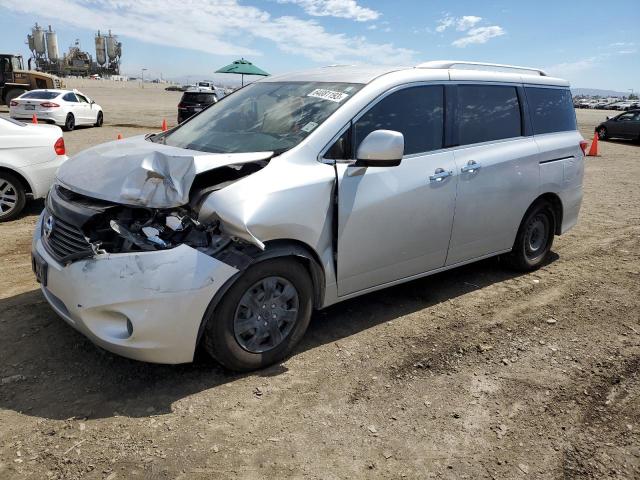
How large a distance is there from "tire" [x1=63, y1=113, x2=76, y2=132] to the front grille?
17978 millimetres

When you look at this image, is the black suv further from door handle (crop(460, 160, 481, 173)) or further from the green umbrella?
door handle (crop(460, 160, 481, 173))

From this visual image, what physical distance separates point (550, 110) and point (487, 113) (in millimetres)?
1085

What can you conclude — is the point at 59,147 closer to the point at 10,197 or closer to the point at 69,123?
the point at 10,197

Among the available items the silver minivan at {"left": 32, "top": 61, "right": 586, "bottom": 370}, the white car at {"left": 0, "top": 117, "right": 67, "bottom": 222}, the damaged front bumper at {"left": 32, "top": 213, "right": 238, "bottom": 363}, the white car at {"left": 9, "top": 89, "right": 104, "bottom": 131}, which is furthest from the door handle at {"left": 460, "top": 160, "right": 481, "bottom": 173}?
the white car at {"left": 9, "top": 89, "right": 104, "bottom": 131}

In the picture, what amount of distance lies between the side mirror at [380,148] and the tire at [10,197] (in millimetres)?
5024

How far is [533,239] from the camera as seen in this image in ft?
17.2

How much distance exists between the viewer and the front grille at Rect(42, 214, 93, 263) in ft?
9.43

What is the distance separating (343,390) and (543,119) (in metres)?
3.46

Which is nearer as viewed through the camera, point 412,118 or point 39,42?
point 412,118

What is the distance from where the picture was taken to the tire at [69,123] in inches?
751

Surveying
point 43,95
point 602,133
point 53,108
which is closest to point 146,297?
point 53,108

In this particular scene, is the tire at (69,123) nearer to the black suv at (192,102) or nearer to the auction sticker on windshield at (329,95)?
the black suv at (192,102)

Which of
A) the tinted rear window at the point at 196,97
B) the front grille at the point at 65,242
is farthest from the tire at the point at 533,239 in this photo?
the tinted rear window at the point at 196,97

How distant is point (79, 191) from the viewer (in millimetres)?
3170
